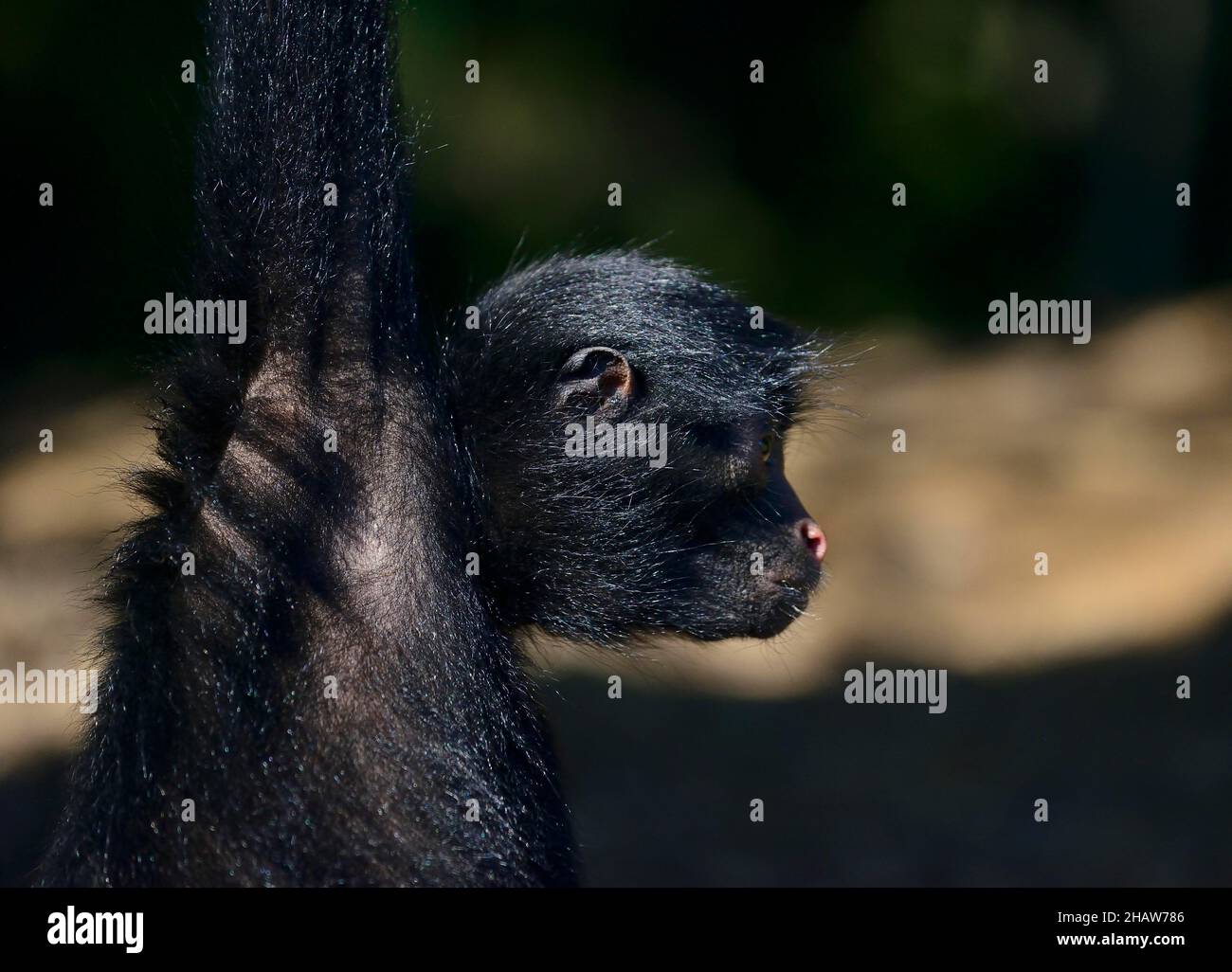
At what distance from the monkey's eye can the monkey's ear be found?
669 mm

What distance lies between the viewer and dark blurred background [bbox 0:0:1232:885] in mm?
10516

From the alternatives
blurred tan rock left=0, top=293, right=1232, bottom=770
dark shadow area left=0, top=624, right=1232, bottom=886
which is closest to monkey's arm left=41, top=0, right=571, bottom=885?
dark shadow area left=0, top=624, right=1232, bottom=886

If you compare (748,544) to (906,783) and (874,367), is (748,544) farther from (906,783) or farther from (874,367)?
(874,367)

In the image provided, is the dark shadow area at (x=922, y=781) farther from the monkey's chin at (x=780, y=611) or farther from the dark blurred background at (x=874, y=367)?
the monkey's chin at (x=780, y=611)

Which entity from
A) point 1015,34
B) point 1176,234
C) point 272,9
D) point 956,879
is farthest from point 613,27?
point 272,9

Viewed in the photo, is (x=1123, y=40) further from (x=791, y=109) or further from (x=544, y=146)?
(x=544, y=146)

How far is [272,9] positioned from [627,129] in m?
15.7

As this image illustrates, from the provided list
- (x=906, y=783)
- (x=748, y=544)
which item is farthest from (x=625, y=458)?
(x=906, y=783)

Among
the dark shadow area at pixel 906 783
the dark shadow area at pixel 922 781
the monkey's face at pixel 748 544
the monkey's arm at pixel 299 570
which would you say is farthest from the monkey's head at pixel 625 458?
the dark shadow area at pixel 922 781

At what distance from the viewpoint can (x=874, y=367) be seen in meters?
19.1

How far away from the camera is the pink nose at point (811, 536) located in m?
5.59

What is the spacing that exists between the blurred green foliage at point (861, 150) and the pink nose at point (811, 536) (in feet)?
42.3

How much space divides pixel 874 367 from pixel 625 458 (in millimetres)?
14512

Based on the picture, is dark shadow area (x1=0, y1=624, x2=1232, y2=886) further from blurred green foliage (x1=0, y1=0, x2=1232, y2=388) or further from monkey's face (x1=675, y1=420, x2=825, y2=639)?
blurred green foliage (x1=0, y1=0, x2=1232, y2=388)
